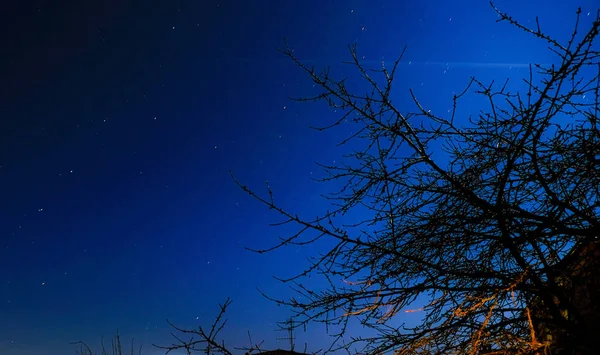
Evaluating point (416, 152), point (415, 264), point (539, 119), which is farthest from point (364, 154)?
point (539, 119)

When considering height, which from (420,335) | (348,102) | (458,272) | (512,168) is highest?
(348,102)

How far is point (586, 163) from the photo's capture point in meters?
3.65

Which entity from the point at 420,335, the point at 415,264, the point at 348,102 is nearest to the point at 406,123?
the point at 348,102

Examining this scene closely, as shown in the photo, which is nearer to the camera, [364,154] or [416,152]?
[416,152]

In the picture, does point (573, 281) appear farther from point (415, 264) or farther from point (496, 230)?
point (415, 264)

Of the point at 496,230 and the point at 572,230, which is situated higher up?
the point at 496,230

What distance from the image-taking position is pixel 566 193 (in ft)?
12.6

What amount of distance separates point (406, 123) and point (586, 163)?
4.60 feet

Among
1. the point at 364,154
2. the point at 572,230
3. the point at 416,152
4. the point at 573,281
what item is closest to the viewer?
the point at 572,230

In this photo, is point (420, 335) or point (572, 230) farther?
point (420, 335)

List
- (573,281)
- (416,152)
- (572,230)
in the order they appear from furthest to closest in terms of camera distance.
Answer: (416,152), (573,281), (572,230)

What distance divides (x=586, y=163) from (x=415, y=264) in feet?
5.02

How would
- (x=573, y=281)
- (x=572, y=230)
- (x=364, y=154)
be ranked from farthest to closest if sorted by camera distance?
1. (x=364, y=154)
2. (x=573, y=281)
3. (x=572, y=230)

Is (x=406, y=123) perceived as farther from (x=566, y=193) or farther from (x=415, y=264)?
(x=566, y=193)
